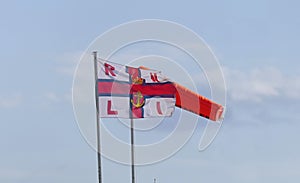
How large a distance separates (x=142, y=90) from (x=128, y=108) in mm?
2867

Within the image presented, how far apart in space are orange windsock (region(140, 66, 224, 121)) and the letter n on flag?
3.07ft

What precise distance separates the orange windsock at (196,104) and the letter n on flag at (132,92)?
0.93 meters

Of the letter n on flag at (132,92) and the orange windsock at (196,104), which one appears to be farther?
the orange windsock at (196,104)

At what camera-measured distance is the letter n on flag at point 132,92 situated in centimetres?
10456

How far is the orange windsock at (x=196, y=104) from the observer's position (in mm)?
111750

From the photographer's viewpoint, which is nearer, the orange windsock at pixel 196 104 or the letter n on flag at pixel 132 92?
the letter n on flag at pixel 132 92

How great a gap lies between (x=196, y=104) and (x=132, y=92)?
721 cm

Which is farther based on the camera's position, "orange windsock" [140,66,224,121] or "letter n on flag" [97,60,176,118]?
"orange windsock" [140,66,224,121]

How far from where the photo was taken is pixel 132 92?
354 ft

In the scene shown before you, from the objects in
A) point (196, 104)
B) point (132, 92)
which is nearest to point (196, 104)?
point (196, 104)

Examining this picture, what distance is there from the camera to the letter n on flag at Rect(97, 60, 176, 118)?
343ft

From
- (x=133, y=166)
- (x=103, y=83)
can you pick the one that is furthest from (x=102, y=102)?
(x=133, y=166)

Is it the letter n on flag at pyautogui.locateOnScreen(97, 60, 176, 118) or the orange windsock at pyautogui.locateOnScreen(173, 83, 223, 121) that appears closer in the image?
the letter n on flag at pyautogui.locateOnScreen(97, 60, 176, 118)

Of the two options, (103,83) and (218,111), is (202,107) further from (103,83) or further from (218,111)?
(103,83)
